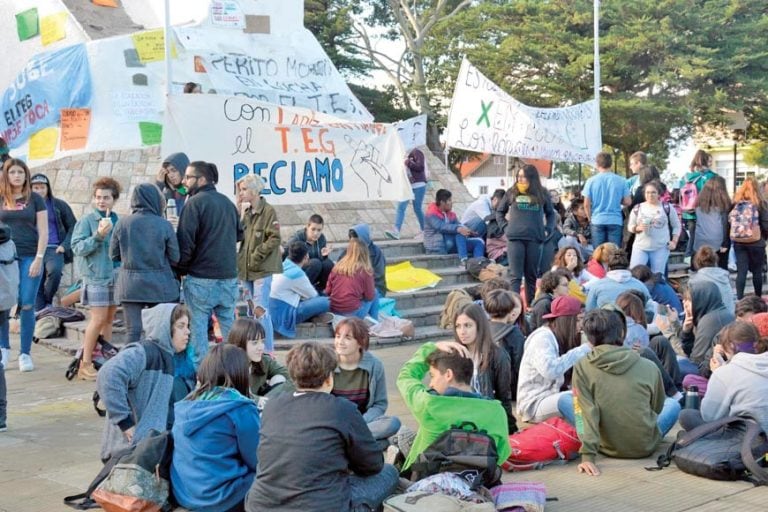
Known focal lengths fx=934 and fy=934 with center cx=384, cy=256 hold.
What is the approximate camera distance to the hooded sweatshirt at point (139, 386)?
494 centimetres

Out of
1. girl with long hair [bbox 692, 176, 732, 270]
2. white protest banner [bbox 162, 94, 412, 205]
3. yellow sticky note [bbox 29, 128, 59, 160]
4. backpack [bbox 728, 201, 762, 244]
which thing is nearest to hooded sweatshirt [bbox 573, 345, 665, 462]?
white protest banner [bbox 162, 94, 412, 205]

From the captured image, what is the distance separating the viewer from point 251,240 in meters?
8.89

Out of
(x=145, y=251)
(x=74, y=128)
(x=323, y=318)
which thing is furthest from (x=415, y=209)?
(x=145, y=251)

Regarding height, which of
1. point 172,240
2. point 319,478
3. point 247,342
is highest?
point 172,240

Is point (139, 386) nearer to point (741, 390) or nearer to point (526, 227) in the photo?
point (741, 390)

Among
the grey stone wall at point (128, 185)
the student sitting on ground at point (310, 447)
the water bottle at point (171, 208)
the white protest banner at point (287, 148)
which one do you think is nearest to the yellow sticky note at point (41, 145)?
the grey stone wall at point (128, 185)

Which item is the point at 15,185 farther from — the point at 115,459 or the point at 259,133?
the point at 115,459

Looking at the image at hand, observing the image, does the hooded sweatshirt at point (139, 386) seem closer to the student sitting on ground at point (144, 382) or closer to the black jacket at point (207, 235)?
the student sitting on ground at point (144, 382)

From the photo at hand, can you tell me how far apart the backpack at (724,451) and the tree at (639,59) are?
22.6 m

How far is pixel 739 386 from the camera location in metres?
Answer: 5.57

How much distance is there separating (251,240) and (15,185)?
84.6 inches

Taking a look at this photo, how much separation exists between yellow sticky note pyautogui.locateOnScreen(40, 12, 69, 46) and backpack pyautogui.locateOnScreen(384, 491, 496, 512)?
13.0m

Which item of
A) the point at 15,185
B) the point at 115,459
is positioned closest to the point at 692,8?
the point at 15,185

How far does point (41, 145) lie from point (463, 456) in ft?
29.3
